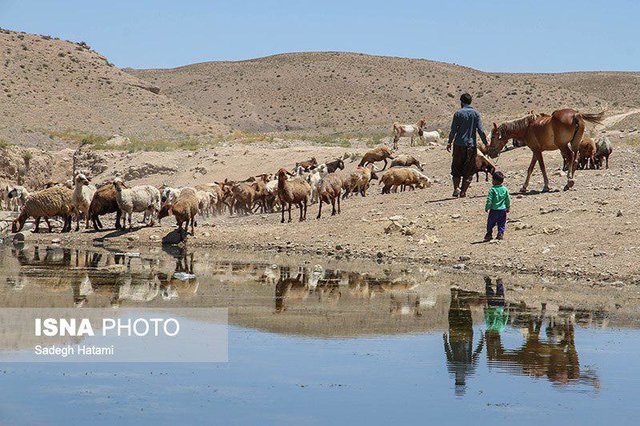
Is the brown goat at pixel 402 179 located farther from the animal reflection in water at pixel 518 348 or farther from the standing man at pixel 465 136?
the animal reflection in water at pixel 518 348

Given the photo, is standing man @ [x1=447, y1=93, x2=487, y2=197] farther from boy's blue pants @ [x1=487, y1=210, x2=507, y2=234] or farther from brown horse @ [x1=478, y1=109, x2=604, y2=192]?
boy's blue pants @ [x1=487, y1=210, x2=507, y2=234]

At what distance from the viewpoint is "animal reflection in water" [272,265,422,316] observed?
15.0 m

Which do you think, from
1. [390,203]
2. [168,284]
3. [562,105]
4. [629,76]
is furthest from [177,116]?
[629,76]

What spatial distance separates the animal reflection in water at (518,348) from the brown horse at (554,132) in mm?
8705

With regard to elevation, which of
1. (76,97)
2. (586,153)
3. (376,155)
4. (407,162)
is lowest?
(407,162)

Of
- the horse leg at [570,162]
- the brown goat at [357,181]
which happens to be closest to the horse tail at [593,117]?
the horse leg at [570,162]

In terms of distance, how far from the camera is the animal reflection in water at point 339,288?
14977 mm

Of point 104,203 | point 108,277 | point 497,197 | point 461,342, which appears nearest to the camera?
point 461,342

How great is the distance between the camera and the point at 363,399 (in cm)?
926

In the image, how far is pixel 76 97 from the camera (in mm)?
79250

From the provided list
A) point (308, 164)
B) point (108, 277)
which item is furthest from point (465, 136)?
point (308, 164)

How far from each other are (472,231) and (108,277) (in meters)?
7.49

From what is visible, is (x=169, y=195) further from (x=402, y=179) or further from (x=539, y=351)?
(x=539, y=351)

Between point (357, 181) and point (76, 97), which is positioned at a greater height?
point (76, 97)
